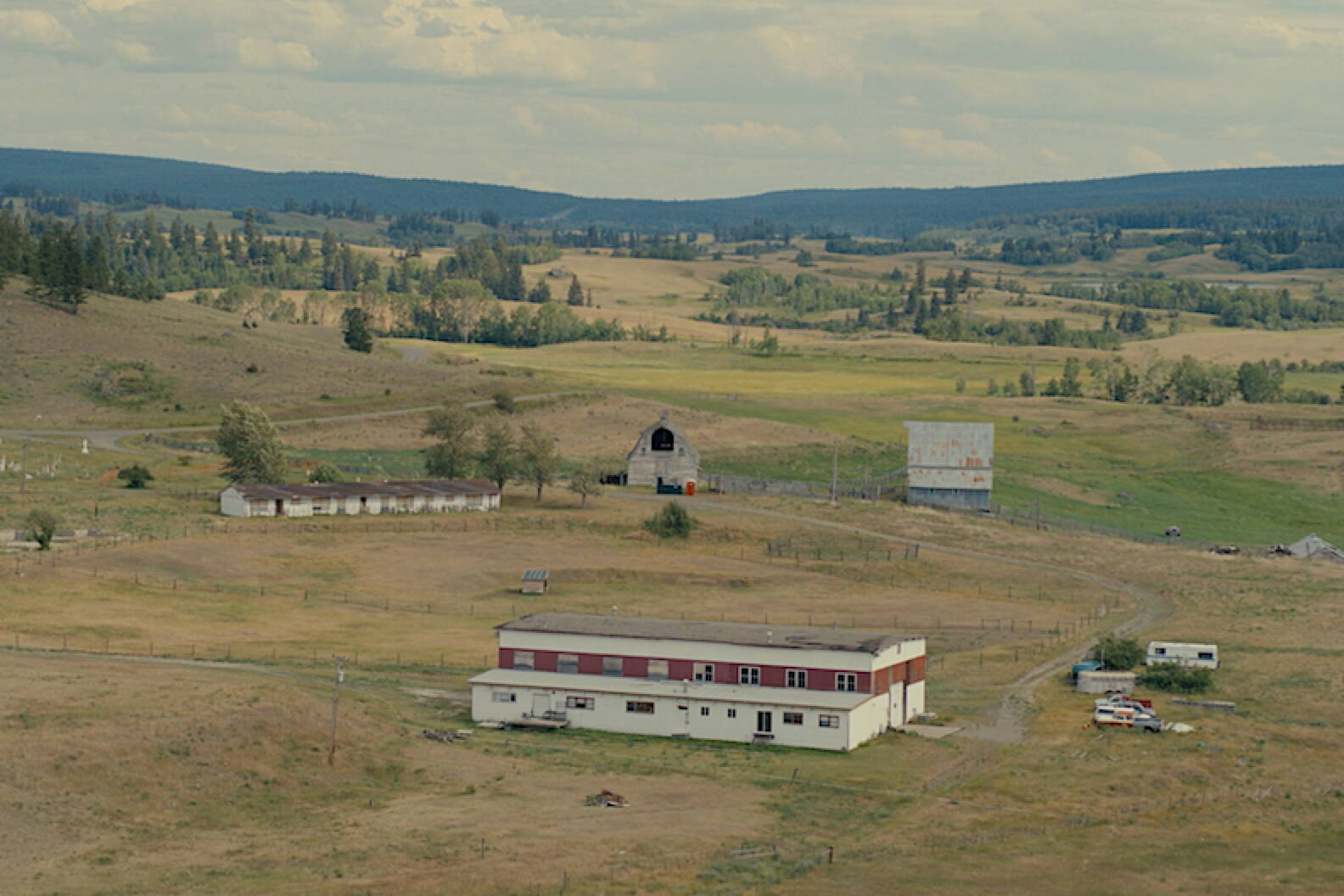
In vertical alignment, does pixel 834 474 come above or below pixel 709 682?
above

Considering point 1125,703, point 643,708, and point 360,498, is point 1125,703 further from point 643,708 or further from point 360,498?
point 360,498

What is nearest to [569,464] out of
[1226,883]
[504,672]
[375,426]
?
[375,426]

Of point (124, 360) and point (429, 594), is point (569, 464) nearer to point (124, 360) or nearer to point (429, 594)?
point (429, 594)

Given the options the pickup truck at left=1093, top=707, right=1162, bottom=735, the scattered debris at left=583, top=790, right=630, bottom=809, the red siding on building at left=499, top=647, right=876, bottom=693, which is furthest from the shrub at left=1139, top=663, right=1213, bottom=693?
the scattered debris at left=583, top=790, right=630, bottom=809

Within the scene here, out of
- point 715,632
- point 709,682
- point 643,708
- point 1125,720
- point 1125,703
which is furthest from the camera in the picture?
point 715,632

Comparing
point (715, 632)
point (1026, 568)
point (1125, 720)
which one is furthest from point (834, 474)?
point (1125, 720)

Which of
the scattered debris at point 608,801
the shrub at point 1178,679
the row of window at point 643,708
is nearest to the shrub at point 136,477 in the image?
the row of window at point 643,708

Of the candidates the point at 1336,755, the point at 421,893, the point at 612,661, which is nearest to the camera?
the point at 421,893
